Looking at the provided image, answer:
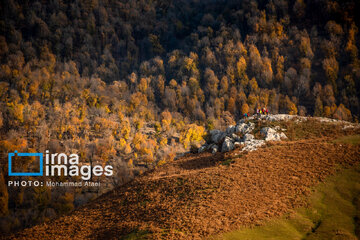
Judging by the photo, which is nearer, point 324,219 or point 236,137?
point 324,219

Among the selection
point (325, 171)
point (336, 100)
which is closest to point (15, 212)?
point (325, 171)

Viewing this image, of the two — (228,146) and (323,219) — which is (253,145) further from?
(323,219)

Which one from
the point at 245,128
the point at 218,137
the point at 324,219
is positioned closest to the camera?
the point at 324,219

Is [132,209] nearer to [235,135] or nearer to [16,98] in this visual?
[235,135]

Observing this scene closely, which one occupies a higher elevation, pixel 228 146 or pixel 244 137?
pixel 244 137

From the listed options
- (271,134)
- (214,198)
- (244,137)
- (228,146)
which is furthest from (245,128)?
(214,198)

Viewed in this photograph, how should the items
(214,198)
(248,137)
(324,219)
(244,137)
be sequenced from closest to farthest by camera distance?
(324,219) → (214,198) → (248,137) → (244,137)

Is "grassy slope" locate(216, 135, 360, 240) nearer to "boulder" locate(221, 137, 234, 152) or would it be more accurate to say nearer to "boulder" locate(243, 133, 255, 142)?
"boulder" locate(243, 133, 255, 142)
